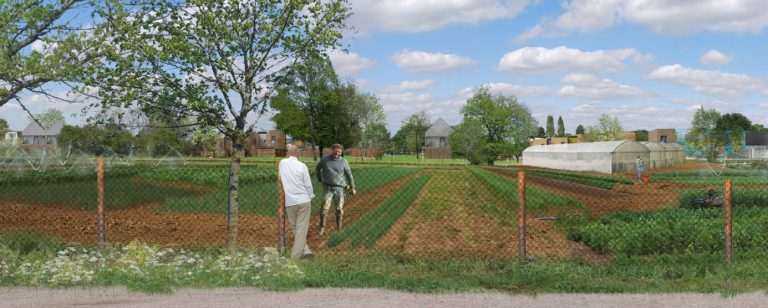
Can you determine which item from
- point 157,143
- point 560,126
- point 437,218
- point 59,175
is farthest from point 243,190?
point 560,126

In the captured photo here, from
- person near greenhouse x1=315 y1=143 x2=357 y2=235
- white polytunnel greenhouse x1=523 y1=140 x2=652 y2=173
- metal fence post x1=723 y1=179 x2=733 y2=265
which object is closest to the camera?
metal fence post x1=723 y1=179 x2=733 y2=265

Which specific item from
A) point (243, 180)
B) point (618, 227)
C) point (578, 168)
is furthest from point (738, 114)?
point (618, 227)

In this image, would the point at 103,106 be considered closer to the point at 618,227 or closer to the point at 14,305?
the point at 14,305

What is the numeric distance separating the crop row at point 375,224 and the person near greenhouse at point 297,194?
1421mm

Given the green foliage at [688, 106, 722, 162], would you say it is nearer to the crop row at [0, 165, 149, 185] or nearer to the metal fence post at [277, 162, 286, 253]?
the crop row at [0, 165, 149, 185]

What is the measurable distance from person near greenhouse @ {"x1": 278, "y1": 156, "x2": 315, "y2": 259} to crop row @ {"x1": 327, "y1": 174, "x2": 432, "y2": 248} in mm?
1421

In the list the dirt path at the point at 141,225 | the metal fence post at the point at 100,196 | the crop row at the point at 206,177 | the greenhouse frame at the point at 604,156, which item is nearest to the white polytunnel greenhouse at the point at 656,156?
the greenhouse frame at the point at 604,156

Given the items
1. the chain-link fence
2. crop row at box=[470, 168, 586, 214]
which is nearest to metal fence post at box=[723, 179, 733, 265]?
the chain-link fence

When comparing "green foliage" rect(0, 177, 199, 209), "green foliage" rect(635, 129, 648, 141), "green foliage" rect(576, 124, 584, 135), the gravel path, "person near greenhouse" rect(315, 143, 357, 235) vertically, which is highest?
"green foliage" rect(576, 124, 584, 135)

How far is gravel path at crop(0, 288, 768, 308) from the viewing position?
20.8 feet

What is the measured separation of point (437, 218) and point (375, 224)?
1.33 metres

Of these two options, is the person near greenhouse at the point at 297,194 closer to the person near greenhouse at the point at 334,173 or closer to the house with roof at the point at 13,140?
the person near greenhouse at the point at 334,173

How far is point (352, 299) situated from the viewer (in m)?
6.45

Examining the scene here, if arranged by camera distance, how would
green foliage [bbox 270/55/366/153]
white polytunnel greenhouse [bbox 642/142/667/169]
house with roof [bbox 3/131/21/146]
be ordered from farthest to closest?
green foliage [bbox 270/55/366/153], white polytunnel greenhouse [bbox 642/142/667/169], house with roof [bbox 3/131/21/146]
